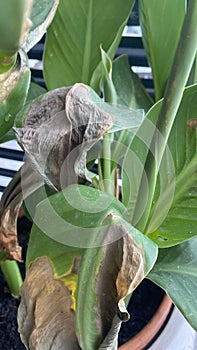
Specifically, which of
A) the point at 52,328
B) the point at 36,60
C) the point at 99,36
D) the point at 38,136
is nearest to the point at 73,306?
the point at 52,328

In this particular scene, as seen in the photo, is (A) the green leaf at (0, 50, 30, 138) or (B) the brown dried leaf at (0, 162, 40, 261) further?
(B) the brown dried leaf at (0, 162, 40, 261)

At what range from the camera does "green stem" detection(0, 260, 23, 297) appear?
55 centimetres

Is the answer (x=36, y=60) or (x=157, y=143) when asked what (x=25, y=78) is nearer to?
(x=157, y=143)

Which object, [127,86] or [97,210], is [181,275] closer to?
[97,210]

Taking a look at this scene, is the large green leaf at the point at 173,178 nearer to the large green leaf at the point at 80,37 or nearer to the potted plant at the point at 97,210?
the potted plant at the point at 97,210

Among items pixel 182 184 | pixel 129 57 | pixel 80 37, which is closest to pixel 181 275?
pixel 182 184

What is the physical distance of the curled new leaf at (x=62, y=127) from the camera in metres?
0.30

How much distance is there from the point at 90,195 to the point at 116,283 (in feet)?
0.23

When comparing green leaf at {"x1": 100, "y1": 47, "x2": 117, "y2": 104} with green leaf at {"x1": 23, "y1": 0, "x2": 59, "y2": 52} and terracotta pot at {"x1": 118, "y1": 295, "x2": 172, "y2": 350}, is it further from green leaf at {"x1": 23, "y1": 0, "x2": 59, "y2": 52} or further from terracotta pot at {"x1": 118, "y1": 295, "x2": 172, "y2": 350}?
terracotta pot at {"x1": 118, "y1": 295, "x2": 172, "y2": 350}

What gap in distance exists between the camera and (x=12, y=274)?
0.56 meters

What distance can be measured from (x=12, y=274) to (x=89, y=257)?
0.30m

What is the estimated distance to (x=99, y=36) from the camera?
50cm

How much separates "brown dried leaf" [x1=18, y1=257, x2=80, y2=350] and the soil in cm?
22

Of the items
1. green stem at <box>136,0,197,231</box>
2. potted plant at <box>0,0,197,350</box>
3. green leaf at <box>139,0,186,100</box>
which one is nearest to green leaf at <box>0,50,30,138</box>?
potted plant at <box>0,0,197,350</box>
